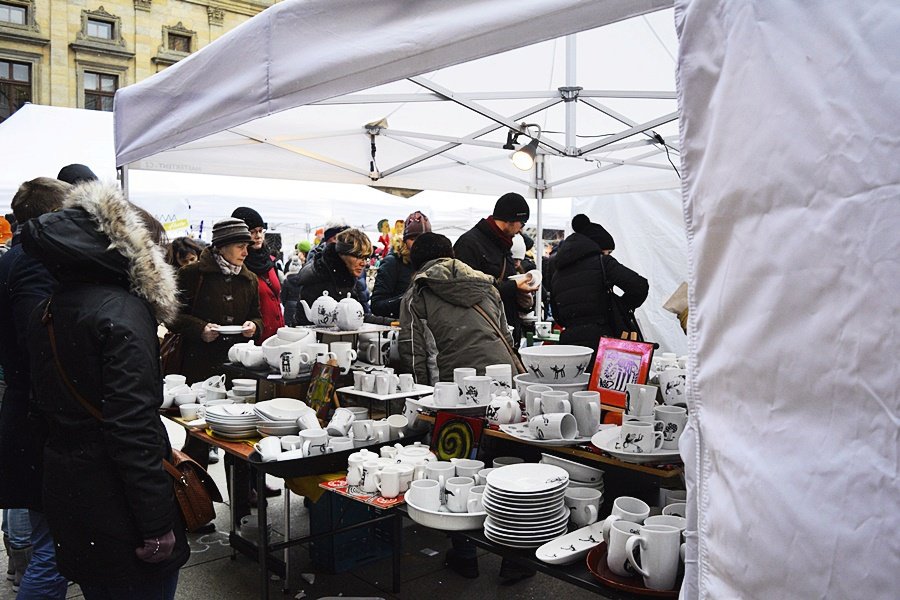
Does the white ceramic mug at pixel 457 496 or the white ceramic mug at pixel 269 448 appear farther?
the white ceramic mug at pixel 269 448

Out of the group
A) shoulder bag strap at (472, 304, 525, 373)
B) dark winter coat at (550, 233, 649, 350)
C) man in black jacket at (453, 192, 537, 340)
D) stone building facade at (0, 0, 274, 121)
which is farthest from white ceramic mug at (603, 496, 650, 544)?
stone building facade at (0, 0, 274, 121)

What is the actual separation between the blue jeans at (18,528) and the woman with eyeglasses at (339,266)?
177 centimetres

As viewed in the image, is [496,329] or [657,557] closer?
[657,557]

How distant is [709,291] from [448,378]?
236 cm

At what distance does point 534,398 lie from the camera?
7.96ft

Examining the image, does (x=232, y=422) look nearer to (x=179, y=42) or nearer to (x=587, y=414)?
(x=587, y=414)

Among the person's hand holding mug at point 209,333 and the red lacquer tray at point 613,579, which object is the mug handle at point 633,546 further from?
the person's hand holding mug at point 209,333

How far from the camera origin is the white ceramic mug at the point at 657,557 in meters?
1.67

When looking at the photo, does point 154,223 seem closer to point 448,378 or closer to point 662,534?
point 448,378

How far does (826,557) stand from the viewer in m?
1.08

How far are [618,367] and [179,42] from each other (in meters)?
27.4

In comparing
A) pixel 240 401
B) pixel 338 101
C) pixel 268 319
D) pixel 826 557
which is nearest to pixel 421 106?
pixel 338 101

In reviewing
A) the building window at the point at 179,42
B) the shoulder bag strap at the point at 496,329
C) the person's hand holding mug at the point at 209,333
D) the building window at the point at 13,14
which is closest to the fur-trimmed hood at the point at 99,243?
the shoulder bag strap at the point at 496,329

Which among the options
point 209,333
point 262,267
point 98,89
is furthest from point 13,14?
point 209,333
